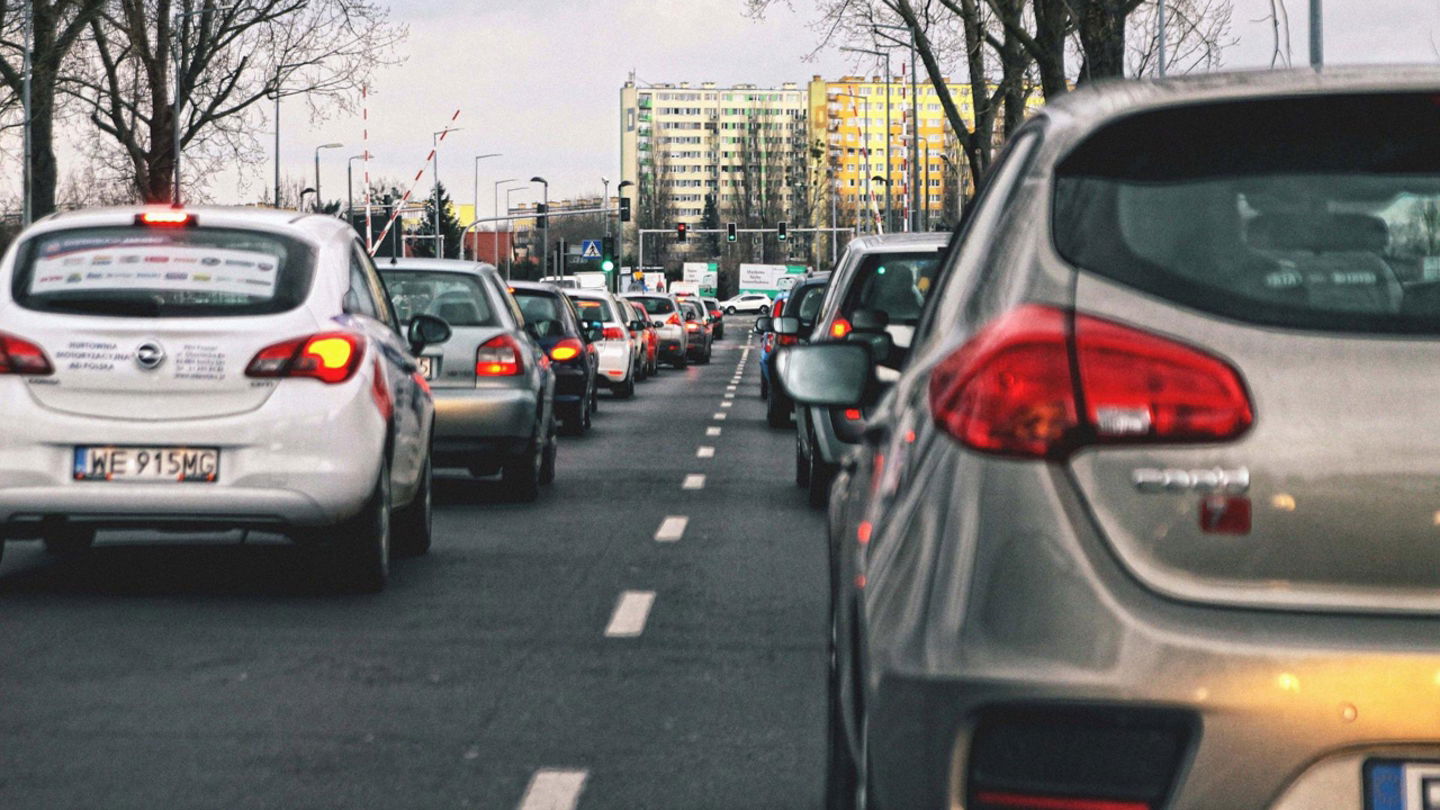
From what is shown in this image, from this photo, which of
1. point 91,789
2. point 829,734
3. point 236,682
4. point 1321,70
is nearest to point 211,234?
point 236,682

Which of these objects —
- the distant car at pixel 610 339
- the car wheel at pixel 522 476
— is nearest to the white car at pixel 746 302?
the distant car at pixel 610 339

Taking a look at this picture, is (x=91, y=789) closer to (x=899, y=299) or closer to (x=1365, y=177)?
(x=1365, y=177)

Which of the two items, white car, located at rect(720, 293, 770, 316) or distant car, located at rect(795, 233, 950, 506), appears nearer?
distant car, located at rect(795, 233, 950, 506)

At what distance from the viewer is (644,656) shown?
7754 mm

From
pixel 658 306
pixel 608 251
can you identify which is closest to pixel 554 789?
pixel 658 306

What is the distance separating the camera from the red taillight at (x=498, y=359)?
47.7 feet

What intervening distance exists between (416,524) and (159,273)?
7.68 feet

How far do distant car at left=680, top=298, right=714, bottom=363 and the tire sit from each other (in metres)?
38.3

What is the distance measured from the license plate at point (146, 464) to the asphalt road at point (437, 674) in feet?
1.72

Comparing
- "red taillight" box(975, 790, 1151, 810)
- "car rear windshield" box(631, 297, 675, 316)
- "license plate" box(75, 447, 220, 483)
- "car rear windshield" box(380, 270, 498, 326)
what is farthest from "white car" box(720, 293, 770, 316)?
"red taillight" box(975, 790, 1151, 810)

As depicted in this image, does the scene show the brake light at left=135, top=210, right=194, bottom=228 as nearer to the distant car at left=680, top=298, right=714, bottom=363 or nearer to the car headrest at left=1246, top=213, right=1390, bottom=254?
the car headrest at left=1246, top=213, right=1390, bottom=254

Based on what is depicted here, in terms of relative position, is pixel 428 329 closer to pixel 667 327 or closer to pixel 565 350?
pixel 565 350

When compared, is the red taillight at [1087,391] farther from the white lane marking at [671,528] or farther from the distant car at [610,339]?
the distant car at [610,339]

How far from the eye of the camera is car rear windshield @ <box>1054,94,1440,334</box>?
3.05 m
